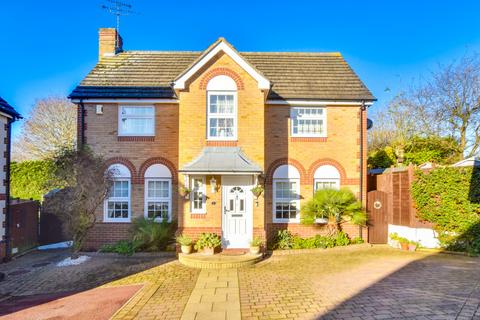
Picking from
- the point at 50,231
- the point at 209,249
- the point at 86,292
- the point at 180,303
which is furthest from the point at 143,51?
the point at 180,303

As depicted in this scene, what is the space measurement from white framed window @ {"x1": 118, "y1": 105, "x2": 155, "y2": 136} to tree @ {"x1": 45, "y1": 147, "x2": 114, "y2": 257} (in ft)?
7.76

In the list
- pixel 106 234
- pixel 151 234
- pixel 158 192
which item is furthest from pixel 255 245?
pixel 106 234

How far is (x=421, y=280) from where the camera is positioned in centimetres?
757

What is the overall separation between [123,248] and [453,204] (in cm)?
1293

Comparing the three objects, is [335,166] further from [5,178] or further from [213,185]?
[5,178]

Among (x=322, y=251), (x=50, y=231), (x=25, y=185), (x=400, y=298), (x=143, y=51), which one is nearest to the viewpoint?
(x=400, y=298)

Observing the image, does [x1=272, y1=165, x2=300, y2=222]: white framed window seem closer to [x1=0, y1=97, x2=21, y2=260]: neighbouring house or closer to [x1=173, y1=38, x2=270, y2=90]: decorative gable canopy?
[x1=173, y1=38, x2=270, y2=90]: decorative gable canopy

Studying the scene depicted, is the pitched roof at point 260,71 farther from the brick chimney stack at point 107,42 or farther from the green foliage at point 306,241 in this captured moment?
the green foliage at point 306,241

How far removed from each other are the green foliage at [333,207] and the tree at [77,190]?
827 cm

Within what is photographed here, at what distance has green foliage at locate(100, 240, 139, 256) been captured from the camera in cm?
1112

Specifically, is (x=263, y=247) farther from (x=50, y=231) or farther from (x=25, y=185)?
(x=25, y=185)

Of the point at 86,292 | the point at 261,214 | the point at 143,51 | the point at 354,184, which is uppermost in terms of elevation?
the point at 143,51

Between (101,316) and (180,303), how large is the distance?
1.64 m

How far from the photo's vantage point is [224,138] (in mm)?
11234
